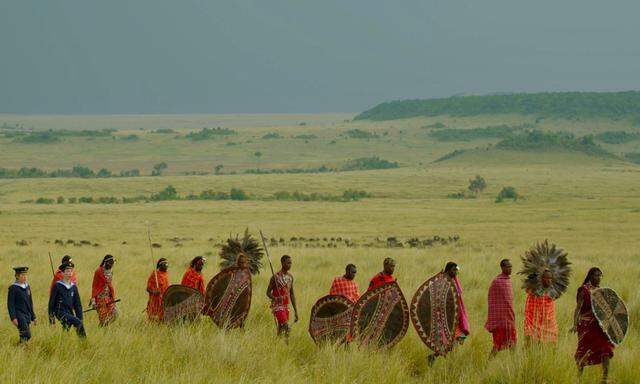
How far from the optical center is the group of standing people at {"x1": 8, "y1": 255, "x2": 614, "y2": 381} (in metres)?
11.8

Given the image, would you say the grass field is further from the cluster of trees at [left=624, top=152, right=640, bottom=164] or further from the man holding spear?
the cluster of trees at [left=624, top=152, right=640, bottom=164]

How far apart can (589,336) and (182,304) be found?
519cm

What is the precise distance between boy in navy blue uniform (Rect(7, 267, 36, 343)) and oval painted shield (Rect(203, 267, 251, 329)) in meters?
2.49

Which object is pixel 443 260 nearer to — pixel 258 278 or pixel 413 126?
pixel 258 278

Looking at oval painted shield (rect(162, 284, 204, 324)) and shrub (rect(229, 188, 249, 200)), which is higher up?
oval painted shield (rect(162, 284, 204, 324))

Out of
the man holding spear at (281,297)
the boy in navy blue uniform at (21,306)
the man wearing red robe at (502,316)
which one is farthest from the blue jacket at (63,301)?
the man wearing red robe at (502,316)

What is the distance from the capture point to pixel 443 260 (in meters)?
25.6

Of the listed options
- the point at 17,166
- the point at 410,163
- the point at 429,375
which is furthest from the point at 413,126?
the point at 429,375

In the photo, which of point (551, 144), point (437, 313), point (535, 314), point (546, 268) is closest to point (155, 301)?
point (437, 313)

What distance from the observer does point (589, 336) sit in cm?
1176

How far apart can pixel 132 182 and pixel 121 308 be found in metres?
77.1

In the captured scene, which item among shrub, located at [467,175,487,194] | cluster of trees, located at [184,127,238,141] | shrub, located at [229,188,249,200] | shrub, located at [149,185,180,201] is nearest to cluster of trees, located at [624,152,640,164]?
shrub, located at [467,175,487,194]

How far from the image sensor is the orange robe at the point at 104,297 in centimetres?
1405

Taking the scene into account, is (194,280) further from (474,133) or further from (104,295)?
(474,133)
